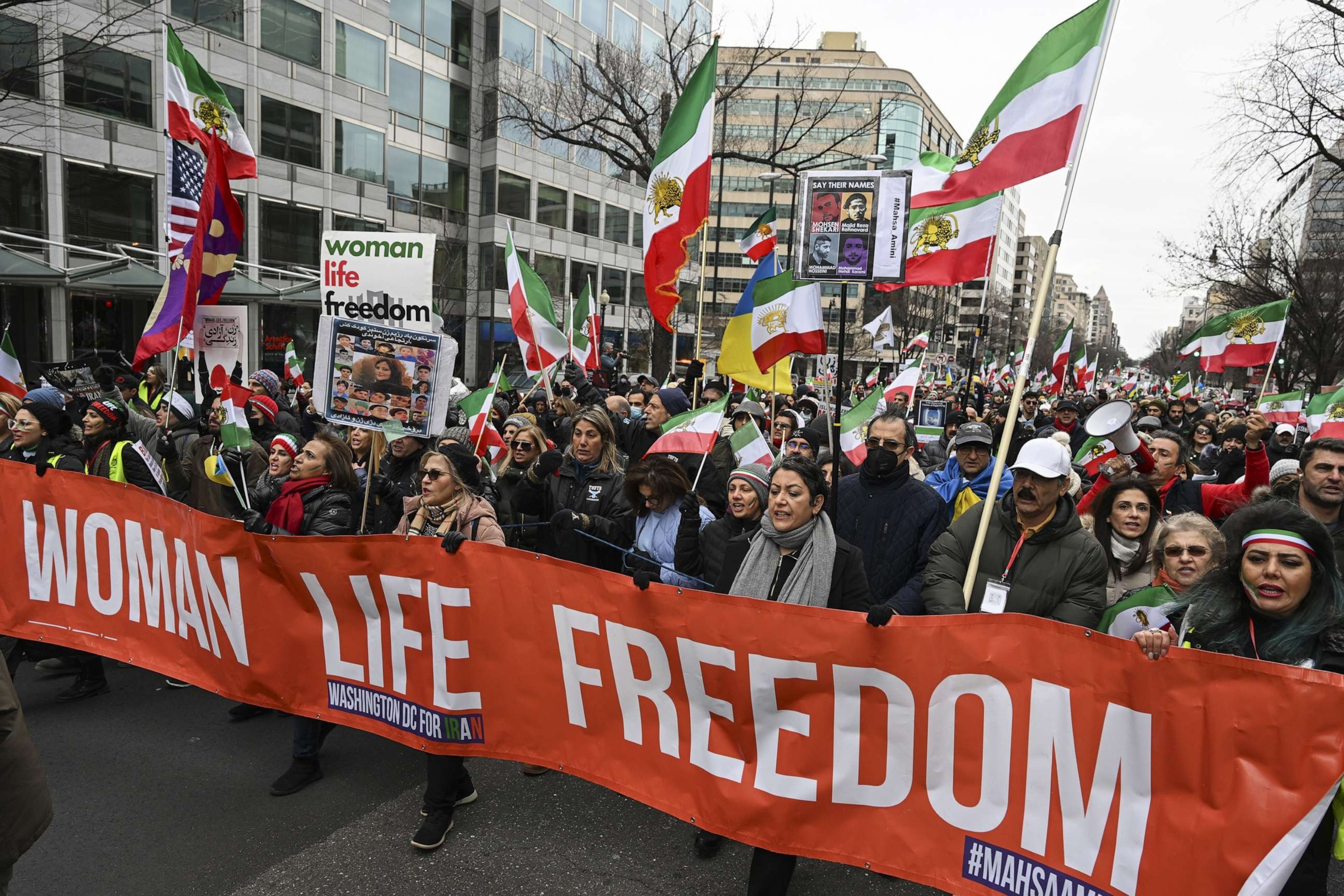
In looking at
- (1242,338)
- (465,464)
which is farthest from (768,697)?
(1242,338)

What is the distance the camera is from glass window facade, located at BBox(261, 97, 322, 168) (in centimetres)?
2850

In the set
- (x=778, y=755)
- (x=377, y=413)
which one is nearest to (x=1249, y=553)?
(x=778, y=755)

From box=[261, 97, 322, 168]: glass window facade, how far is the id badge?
104 ft

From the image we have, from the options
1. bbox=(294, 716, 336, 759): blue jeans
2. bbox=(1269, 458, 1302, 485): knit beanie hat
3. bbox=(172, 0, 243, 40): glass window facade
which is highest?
bbox=(172, 0, 243, 40): glass window facade

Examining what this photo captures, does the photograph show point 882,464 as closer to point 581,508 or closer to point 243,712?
point 581,508

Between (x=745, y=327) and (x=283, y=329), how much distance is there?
27.3 meters

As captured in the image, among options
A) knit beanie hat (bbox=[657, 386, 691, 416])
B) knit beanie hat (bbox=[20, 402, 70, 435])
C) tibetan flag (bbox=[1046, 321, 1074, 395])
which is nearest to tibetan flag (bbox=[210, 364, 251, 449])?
knit beanie hat (bbox=[20, 402, 70, 435])

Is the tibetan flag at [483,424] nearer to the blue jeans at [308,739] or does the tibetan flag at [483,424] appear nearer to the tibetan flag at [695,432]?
the tibetan flag at [695,432]

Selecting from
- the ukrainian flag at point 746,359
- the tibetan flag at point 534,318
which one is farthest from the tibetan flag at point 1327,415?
the tibetan flag at point 534,318

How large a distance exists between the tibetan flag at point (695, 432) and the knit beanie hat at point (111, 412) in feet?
13.1

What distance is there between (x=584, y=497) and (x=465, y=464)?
988mm

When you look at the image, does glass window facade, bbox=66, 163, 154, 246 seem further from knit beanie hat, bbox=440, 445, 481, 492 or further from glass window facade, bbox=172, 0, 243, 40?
knit beanie hat, bbox=440, 445, 481, 492

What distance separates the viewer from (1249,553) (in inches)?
108

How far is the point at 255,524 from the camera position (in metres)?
4.07
